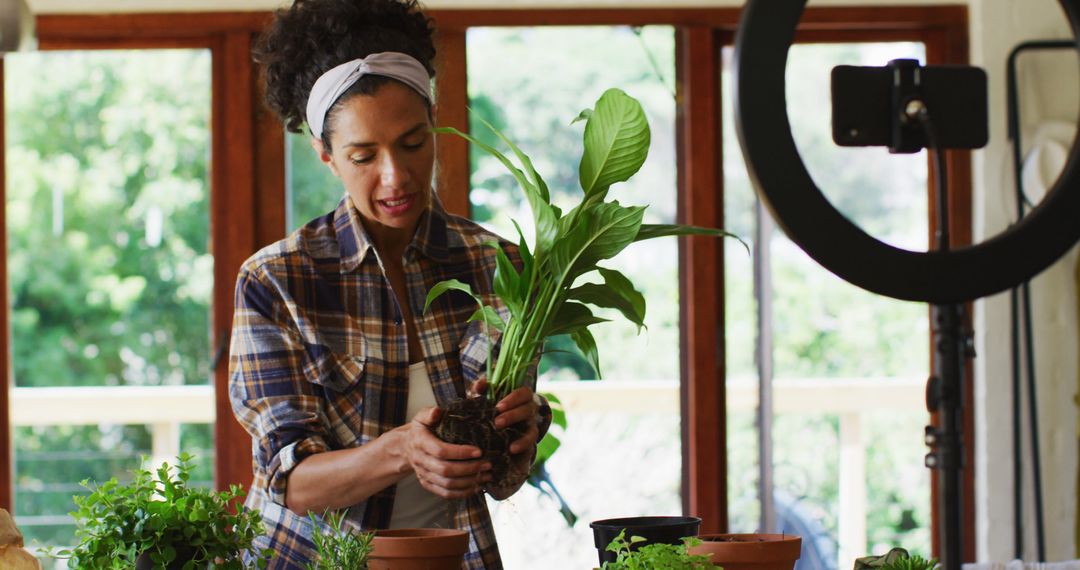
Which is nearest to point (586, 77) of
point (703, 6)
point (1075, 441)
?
point (703, 6)

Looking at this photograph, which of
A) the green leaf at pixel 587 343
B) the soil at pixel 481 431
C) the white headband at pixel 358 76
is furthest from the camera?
the white headband at pixel 358 76

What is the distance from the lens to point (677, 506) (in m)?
3.55

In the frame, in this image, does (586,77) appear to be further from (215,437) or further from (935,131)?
(935,131)

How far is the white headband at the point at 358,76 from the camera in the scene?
159cm

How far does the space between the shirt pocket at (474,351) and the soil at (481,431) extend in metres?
0.21

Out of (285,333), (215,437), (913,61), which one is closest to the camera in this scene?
(913,61)

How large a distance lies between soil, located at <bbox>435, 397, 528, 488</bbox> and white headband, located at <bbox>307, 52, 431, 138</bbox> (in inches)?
19.2

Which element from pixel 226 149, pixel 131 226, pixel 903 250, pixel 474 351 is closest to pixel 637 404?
pixel 226 149

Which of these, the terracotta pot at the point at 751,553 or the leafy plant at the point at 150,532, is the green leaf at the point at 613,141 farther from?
the leafy plant at the point at 150,532

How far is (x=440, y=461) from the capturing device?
1.29m

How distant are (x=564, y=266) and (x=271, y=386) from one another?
1.41 ft

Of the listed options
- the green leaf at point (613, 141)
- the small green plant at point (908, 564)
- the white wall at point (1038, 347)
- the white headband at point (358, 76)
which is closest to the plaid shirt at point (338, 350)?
the white headband at point (358, 76)

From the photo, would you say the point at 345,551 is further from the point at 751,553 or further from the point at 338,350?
the point at 338,350

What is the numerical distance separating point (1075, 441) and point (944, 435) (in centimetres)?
299
